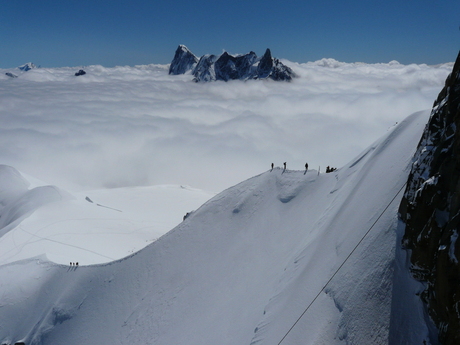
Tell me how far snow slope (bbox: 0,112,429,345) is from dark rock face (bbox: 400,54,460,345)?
4.96 feet

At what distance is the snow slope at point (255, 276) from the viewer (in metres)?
13.9

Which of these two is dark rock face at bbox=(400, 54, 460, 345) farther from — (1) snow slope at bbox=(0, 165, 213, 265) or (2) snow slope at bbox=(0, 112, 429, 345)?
(1) snow slope at bbox=(0, 165, 213, 265)

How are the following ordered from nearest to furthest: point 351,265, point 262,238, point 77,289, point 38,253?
point 351,265, point 262,238, point 77,289, point 38,253

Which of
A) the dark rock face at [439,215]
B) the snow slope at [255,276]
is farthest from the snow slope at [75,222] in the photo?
the dark rock face at [439,215]

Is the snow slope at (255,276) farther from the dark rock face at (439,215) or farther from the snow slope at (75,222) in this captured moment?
the snow slope at (75,222)

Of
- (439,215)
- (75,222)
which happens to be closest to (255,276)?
(439,215)

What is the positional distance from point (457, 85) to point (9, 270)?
4478 cm

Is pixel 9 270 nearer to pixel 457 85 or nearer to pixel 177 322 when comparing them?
pixel 177 322

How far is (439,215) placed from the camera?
10.8 metres

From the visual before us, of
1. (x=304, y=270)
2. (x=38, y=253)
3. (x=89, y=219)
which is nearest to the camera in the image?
(x=304, y=270)

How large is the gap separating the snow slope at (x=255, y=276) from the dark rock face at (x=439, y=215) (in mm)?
1513

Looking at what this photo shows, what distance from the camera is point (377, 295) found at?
1236 centimetres

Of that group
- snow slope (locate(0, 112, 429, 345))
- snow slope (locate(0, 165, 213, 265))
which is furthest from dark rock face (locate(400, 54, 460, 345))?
snow slope (locate(0, 165, 213, 265))

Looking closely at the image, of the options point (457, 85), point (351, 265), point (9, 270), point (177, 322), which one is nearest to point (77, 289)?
point (9, 270)
